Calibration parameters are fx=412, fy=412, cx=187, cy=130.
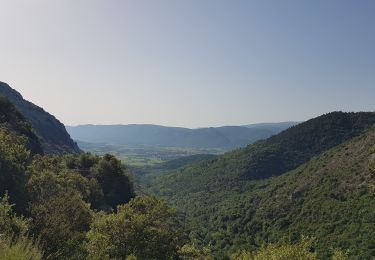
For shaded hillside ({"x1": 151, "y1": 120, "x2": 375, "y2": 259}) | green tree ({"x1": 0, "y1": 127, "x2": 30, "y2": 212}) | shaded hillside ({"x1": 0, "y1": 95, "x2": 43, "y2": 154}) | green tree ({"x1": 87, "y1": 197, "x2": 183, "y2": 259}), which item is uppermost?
shaded hillside ({"x1": 0, "y1": 95, "x2": 43, "y2": 154})

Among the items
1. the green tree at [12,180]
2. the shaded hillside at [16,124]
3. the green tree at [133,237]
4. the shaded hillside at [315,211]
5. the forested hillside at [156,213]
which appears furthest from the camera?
the shaded hillside at [16,124]

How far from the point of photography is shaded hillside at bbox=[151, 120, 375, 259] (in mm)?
103312

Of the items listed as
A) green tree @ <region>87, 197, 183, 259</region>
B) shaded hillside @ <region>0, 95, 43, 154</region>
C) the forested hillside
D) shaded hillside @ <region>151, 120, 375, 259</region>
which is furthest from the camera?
shaded hillside @ <region>0, 95, 43, 154</region>

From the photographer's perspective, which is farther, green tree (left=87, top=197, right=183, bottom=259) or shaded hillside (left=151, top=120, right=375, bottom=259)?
shaded hillside (left=151, top=120, right=375, bottom=259)

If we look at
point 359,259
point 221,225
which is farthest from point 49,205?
point 221,225

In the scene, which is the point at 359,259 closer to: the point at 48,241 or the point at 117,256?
the point at 117,256

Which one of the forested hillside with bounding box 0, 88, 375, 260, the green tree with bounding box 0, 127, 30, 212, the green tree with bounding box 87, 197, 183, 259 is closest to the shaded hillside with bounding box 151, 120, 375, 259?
the forested hillside with bounding box 0, 88, 375, 260

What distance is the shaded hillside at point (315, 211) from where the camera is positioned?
103312 millimetres

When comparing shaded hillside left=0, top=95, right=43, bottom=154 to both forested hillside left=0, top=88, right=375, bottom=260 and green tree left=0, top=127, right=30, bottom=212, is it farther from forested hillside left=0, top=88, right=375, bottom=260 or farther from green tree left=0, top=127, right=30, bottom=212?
green tree left=0, top=127, right=30, bottom=212

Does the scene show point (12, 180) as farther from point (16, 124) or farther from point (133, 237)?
point (16, 124)

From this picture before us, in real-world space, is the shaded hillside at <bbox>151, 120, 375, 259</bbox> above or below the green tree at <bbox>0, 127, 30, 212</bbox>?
below

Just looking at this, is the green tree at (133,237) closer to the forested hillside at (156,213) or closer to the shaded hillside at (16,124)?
the forested hillside at (156,213)

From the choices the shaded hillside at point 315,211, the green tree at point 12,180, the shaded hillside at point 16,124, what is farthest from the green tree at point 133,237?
the shaded hillside at point 16,124

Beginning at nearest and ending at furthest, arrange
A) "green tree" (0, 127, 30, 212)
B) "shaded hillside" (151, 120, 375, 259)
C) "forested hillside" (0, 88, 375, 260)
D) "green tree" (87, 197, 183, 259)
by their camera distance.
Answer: "forested hillside" (0, 88, 375, 260) → "green tree" (87, 197, 183, 259) → "green tree" (0, 127, 30, 212) → "shaded hillside" (151, 120, 375, 259)
